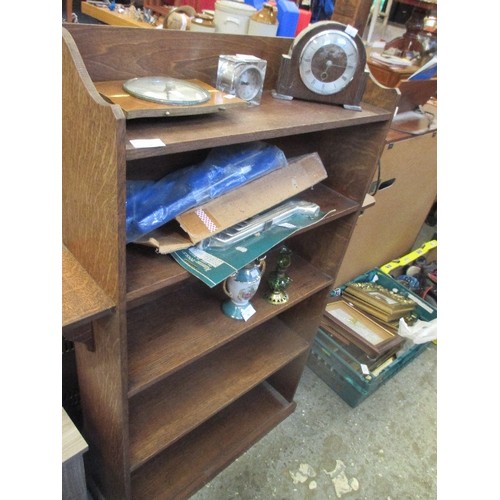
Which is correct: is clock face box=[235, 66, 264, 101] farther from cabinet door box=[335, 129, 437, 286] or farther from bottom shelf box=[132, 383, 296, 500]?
bottom shelf box=[132, 383, 296, 500]

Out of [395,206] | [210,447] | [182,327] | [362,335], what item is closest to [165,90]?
[182,327]

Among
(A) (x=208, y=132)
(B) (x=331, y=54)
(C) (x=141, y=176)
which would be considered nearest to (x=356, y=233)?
(B) (x=331, y=54)

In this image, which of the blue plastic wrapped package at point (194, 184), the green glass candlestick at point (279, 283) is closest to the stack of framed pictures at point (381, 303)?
the green glass candlestick at point (279, 283)

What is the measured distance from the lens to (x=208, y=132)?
0.70m

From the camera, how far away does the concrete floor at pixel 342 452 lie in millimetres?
1417

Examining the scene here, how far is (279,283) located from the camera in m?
1.20

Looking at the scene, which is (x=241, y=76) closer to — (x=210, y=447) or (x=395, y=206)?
(x=210, y=447)

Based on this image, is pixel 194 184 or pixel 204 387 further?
pixel 204 387

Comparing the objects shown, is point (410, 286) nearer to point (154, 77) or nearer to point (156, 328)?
point (156, 328)

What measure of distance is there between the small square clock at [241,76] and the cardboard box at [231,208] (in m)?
0.19

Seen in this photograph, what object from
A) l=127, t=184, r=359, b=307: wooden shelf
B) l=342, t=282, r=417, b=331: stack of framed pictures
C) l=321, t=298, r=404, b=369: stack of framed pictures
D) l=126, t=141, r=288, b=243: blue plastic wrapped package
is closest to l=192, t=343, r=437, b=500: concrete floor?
l=321, t=298, r=404, b=369: stack of framed pictures

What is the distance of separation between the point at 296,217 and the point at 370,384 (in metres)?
0.97

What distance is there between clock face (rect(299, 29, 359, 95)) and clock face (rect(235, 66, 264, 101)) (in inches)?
5.3

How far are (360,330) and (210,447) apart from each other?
844 mm
